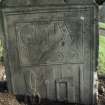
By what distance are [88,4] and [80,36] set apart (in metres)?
0.51

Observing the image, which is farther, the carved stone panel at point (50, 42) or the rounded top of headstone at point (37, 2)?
the carved stone panel at point (50, 42)

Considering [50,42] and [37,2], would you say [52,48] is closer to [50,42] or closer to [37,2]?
[50,42]

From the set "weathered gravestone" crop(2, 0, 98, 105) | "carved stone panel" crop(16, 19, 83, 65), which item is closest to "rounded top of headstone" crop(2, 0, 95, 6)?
"weathered gravestone" crop(2, 0, 98, 105)

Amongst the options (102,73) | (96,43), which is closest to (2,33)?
(96,43)

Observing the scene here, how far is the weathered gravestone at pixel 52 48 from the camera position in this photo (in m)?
4.15

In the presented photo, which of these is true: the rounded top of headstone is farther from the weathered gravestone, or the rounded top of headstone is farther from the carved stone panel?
the carved stone panel

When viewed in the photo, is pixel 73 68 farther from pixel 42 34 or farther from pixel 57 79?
pixel 42 34

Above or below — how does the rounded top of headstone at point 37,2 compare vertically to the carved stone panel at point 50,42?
above

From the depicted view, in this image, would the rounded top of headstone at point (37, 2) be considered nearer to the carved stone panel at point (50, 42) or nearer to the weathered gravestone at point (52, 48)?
the weathered gravestone at point (52, 48)

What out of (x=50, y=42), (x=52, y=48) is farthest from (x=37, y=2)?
(x=52, y=48)

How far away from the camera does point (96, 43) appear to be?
4.32 meters

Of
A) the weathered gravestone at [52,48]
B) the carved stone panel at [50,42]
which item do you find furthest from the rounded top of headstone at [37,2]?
the carved stone panel at [50,42]

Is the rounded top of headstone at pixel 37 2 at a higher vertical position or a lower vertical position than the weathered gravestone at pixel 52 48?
higher

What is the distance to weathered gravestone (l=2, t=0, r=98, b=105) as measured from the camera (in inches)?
163
